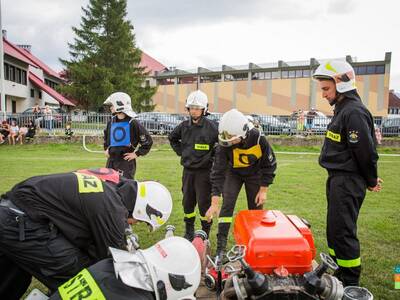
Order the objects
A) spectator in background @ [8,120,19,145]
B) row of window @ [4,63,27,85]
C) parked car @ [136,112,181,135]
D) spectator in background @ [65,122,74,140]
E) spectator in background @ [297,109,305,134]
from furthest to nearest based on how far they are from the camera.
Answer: row of window @ [4,63,27,85]
parked car @ [136,112,181,135]
spectator in background @ [297,109,305,134]
spectator in background @ [65,122,74,140]
spectator in background @ [8,120,19,145]

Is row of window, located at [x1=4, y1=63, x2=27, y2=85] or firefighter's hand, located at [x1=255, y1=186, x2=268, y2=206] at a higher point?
row of window, located at [x1=4, y1=63, x2=27, y2=85]

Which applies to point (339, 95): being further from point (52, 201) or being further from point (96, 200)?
point (52, 201)

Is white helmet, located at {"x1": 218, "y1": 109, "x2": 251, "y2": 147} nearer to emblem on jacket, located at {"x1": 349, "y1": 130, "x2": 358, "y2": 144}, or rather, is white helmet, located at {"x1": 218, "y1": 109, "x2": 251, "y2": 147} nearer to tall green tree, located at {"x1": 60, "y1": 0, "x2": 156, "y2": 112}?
emblem on jacket, located at {"x1": 349, "y1": 130, "x2": 358, "y2": 144}

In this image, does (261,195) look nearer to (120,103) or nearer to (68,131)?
(120,103)

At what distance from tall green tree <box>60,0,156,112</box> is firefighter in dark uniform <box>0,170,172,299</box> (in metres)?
31.6

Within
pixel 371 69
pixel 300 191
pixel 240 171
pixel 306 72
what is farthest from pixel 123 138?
pixel 306 72

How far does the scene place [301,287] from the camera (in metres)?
2.55

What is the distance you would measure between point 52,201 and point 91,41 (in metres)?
35.0

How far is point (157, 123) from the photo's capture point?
20.2m

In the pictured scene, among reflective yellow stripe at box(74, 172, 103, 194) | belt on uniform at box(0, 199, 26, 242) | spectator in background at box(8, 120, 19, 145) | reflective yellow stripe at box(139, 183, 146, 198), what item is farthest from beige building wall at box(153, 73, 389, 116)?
belt on uniform at box(0, 199, 26, 242)

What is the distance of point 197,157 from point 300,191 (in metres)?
4.39

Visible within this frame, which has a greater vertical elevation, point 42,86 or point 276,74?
point 276,74

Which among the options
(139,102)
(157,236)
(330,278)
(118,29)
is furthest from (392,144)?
(118,29)

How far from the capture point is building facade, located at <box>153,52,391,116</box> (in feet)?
131
